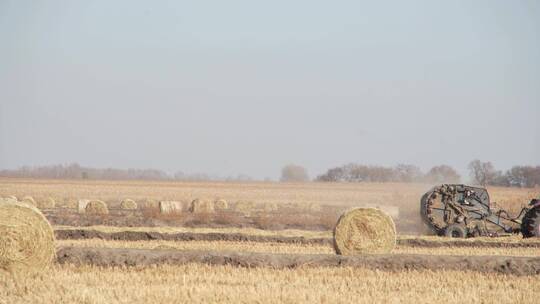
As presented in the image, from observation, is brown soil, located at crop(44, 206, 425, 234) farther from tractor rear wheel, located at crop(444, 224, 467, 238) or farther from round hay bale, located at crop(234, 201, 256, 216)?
round hay bale, located at crop(234, 201, 256, 216)

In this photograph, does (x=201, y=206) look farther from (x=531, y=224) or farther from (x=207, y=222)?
(x=531, y=224)

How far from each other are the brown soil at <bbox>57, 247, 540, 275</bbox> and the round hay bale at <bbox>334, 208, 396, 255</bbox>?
1698 millimetres

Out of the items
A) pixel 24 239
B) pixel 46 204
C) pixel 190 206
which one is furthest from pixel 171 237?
pixel 46 204

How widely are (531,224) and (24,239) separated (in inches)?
541

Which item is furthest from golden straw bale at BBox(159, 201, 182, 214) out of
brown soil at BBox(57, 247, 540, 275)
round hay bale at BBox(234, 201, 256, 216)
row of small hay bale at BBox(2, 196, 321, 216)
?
brown soil at BBox(57, 247, 540, 275)

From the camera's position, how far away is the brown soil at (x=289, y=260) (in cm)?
1483

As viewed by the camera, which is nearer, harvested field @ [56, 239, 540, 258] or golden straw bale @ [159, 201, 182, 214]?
harvested field @ [56, 239, 540, 258]

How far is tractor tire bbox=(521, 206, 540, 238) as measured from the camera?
23.0 m

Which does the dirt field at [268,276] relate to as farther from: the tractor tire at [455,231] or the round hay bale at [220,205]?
the round hay bale at [220,205]

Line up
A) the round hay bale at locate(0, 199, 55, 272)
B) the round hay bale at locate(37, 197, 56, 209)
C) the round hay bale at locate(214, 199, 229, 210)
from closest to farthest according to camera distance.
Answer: the round hay bale at locate(0, 199, 55, 272)
the round hay bale at locate(37, 197, 56, 209)
the round hay bale at locate(214, 199, 229, 210)

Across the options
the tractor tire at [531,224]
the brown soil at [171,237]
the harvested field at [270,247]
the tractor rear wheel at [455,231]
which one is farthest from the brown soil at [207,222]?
Answer: the harvested field at [270,247]

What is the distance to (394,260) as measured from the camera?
1523cm

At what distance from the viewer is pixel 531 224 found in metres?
23.0

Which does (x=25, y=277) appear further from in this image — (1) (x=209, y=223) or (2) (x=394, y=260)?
(1) (x=209, y=223)
